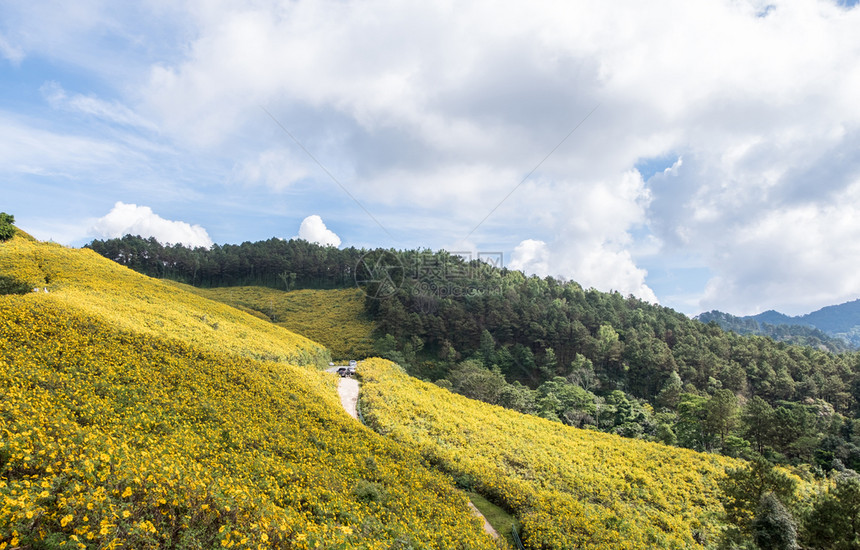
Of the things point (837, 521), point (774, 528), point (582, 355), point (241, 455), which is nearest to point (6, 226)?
point (241, 455)

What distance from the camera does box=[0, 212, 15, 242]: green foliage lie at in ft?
99.7

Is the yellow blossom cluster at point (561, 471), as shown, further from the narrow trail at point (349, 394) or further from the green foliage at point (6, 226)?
the green foliage at point (6, 226)

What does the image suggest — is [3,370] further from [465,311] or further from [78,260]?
[465,311]

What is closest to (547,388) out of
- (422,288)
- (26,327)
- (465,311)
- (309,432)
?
(465,311)

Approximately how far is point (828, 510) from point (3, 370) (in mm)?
21349

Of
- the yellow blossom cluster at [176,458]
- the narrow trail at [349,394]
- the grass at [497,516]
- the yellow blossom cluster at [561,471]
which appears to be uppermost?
the yellow blossom cluster at [176,458]

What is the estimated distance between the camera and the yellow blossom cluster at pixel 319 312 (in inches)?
2122

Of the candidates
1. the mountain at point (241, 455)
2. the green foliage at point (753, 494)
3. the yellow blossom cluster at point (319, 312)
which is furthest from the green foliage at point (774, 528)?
the yellow blossom cluster at point (319, 312)

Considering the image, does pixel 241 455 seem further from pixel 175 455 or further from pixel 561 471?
A: pixel 561 471

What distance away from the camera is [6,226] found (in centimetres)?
3083

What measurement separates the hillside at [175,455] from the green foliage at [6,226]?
70.7ft

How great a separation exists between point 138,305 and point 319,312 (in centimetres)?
4645

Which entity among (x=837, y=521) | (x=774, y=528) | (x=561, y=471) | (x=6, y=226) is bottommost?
(x=561, y=471)

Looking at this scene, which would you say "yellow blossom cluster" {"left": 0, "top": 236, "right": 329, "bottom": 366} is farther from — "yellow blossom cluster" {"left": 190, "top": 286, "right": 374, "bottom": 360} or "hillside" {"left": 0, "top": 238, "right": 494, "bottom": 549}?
"yellow blossom cluster" {"left": 190, "top": 286, "right": 374, "bottom": 360}
